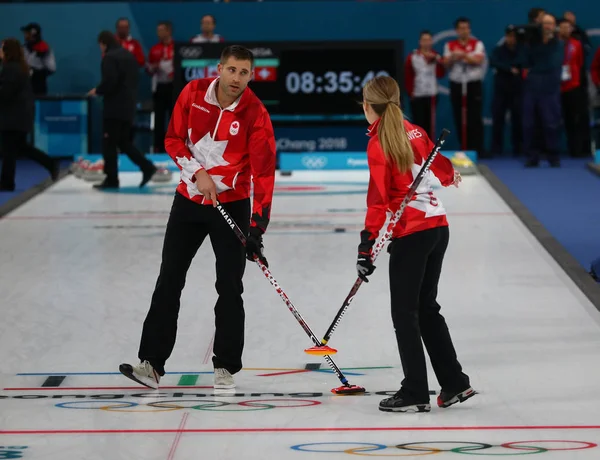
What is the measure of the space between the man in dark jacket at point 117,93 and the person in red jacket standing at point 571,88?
656 cm

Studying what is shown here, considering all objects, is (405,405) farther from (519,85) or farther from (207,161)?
(519,85)

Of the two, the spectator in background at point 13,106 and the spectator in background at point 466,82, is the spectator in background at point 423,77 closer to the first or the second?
the spectator in background at point 466,82

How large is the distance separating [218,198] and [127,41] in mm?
12740

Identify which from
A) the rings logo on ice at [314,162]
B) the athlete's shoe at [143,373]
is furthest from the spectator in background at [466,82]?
the athlete's shoe at [143,373]

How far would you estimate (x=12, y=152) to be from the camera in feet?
47.4

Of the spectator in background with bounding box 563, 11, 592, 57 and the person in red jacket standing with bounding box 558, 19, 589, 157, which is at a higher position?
the spectator in background with bounding box 563, 11, 592, 57

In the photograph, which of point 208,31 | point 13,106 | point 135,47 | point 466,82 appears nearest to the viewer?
point 13,106

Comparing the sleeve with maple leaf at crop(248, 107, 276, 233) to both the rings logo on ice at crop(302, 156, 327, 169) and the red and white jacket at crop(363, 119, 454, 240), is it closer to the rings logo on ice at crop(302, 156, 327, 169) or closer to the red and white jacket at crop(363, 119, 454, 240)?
the red and white jacket at crop(363, 119, 454, 240)

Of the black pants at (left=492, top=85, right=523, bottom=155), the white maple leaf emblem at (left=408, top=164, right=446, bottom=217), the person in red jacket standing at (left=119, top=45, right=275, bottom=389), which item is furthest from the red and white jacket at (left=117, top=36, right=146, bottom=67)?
the white maple leaf emblem at (left=408, top=164, right=446, bottom=217)

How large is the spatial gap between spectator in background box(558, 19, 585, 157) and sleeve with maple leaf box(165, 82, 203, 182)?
468 inches

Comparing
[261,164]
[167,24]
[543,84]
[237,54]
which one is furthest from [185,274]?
[167,24]

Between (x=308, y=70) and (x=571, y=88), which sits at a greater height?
(x=308, y=70)

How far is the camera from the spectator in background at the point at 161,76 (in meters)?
18.0

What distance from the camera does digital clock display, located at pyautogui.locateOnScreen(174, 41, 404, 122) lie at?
1662cm
